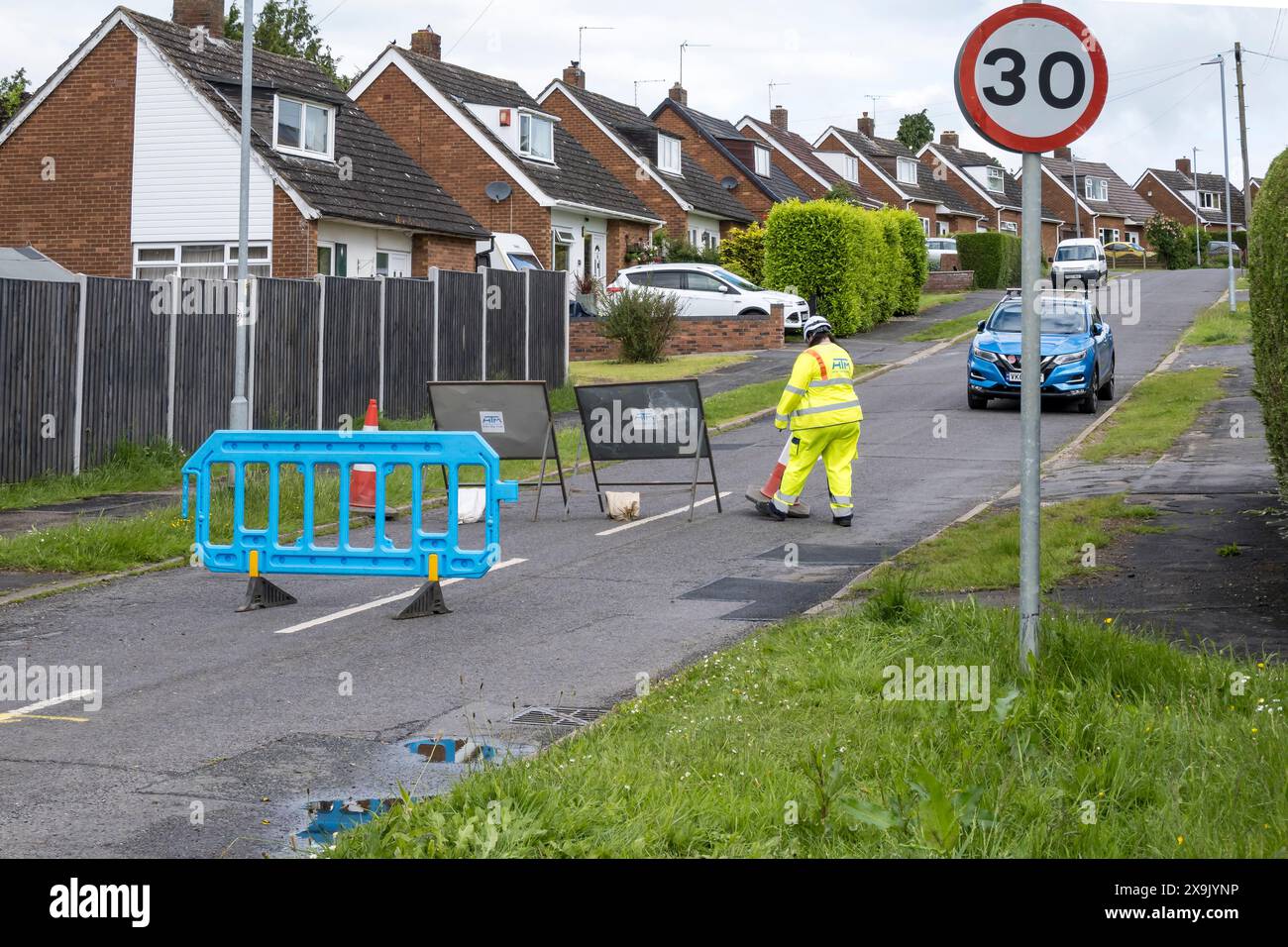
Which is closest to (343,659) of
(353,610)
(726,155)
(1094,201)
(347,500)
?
(353,610)

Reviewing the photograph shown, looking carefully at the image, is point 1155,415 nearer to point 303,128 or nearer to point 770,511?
point 770,511

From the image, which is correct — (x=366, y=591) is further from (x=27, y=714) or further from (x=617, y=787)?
(x=617, y=787)

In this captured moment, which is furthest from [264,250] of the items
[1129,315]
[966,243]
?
[966,243]

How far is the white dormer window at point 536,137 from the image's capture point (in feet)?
138

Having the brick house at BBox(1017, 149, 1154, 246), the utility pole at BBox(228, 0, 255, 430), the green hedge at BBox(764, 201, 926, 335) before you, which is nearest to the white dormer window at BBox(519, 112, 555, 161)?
the green hedge at BBox(764, 201, 926, 335)

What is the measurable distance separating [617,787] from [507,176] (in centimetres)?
3657

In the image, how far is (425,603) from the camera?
9.82m

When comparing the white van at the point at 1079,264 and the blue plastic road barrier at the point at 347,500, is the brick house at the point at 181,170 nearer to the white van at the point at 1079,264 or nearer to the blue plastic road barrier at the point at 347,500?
the blue plastic road barrier at the point at 347,500

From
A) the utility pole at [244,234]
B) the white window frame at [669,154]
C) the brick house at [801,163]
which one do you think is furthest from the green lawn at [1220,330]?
the brick house at [801,163]

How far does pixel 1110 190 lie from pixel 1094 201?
12.0 feet

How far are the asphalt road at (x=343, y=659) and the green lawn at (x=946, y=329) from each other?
70.4ft

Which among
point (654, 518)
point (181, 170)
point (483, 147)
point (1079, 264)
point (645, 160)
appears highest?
point (645, 160)

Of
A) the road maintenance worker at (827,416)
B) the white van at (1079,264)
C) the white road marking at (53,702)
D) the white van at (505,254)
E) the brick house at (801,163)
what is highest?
the brick house at (801,163)

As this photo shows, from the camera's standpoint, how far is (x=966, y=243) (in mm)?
63406
